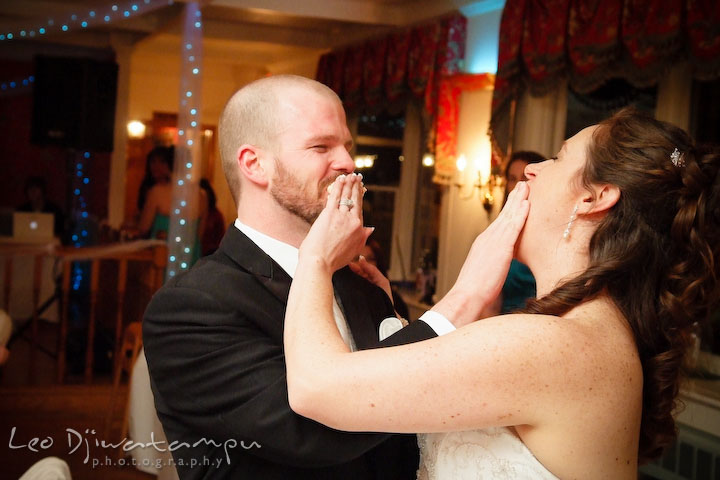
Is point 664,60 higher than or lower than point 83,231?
higher

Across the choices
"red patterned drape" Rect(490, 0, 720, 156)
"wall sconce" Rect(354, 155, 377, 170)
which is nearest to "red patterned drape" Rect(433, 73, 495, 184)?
"red patterned drape" Rect(490, 0, 720, 156)

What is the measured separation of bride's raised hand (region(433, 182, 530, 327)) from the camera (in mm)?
1228

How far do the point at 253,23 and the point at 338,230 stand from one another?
660cm

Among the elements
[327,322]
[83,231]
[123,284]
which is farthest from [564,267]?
[83,231]

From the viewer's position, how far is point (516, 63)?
15.8 ft

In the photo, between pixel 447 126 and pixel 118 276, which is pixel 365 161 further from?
pixel 118 276

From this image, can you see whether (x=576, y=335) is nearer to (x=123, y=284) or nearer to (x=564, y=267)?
(x=564, y=267)

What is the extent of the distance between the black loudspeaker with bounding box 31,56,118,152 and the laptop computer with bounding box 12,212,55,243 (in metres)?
0.71

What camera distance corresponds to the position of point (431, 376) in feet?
3.43

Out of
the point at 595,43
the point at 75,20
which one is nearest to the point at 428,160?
the point at 595,43

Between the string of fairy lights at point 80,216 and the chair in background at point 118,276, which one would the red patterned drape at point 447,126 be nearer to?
the chair in background at point 118,276

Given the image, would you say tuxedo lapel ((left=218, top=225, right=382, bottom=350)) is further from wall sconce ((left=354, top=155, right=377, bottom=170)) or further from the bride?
wall sconce ((left=354, top=155, right=377, bottom=170))

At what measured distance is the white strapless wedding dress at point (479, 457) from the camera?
1157 millimetres

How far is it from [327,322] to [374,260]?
226 centimetres
